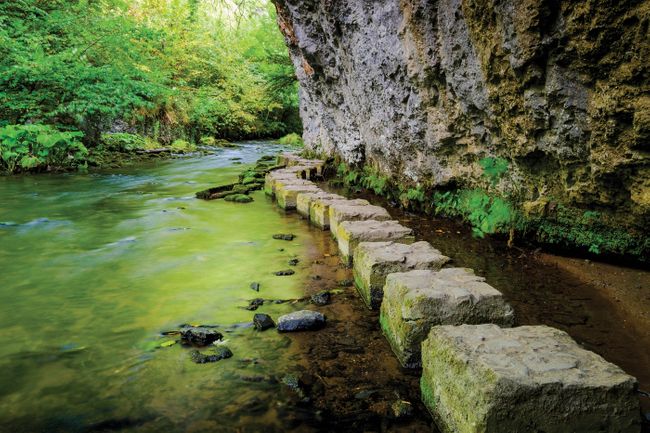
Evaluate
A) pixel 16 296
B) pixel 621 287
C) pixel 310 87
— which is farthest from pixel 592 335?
pixel 310 87

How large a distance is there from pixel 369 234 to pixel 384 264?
2.98 ft

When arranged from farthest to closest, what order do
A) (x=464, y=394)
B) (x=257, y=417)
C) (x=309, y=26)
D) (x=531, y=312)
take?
(x=309, y=26) < (x=531, y=312) < (x=257, y=417) < (x=464, y=394)

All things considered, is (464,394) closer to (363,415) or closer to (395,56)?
(363,415)

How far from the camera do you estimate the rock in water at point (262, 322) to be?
3164mm

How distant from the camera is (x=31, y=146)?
1134 cm

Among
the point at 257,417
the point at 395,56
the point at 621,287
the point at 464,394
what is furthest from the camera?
the point at 395,56

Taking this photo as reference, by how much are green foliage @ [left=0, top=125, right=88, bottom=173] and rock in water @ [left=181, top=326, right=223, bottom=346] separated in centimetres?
1040

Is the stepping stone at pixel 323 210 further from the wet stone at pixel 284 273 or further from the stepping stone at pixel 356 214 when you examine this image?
the wet stone at pixel 284 273

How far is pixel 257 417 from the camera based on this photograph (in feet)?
7.38

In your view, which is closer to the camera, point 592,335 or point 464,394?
point 464,394

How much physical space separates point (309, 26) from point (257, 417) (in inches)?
354

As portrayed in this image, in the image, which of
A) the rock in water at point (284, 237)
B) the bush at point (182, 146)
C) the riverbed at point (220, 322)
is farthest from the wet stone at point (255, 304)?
the bush at point (182, 146)

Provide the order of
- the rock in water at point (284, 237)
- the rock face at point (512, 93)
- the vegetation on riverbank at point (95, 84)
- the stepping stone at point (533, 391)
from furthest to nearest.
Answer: the vegetation on riverbank at point (95, 84)
the rock in water at point (284, 237)
the rock face at point (512, 93)
the stepping stone at point (533, 391)

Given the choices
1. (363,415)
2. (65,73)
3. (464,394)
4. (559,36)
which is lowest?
(363,415)
